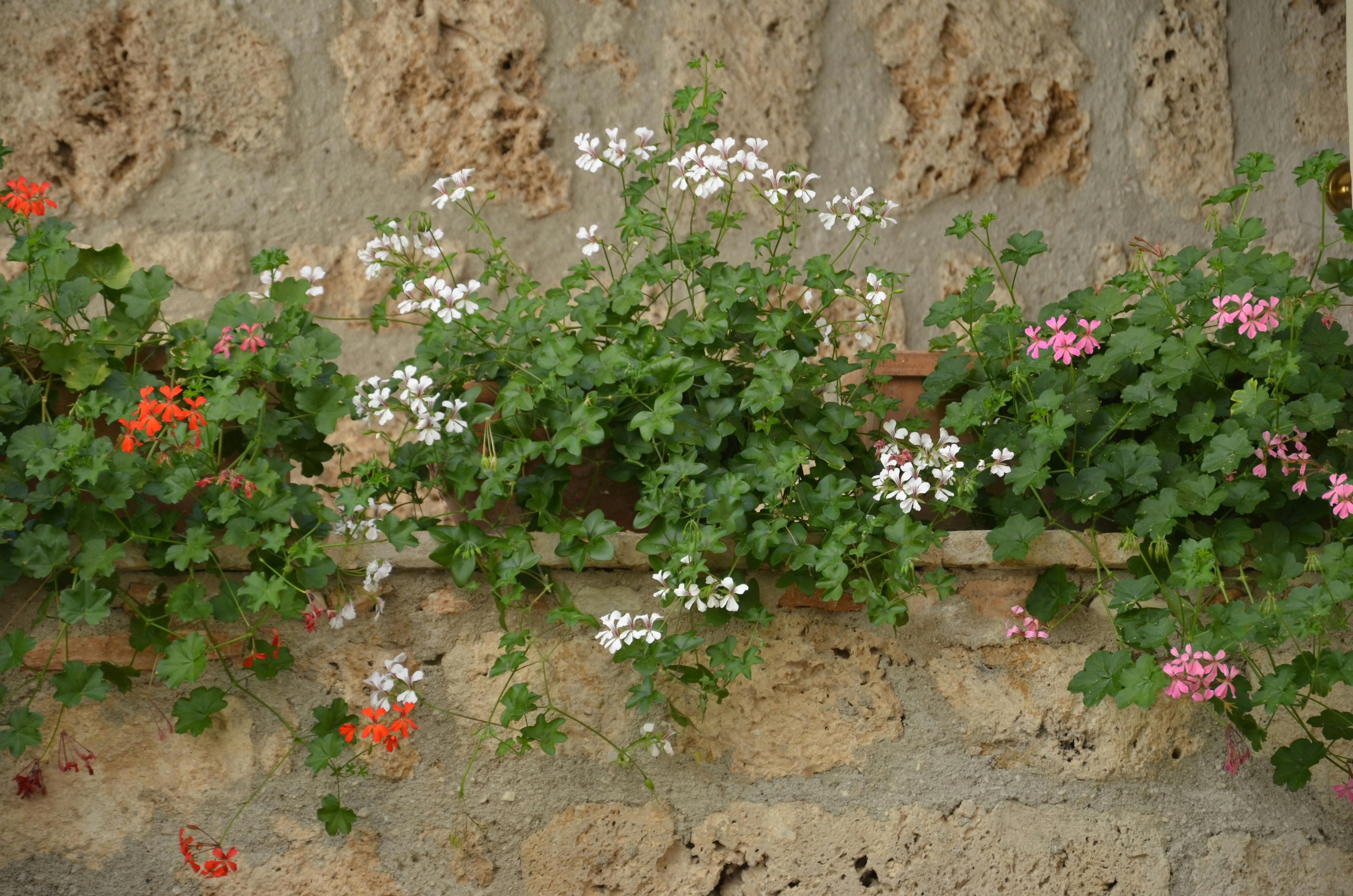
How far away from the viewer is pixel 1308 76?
2.66 metres

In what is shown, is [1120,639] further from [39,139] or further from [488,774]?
[39,139]

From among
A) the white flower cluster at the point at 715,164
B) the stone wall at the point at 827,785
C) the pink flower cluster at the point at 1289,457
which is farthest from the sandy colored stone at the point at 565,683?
the pink flower cluster at the point at 1289,457

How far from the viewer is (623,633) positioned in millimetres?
1535

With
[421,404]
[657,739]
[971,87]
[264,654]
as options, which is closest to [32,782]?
[264,654]

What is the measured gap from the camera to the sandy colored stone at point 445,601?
169 centimetres

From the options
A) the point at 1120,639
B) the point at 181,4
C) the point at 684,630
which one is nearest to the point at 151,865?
the point at 684,630

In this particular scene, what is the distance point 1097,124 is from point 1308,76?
55cm

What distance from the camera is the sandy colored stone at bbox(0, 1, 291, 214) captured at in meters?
2.30

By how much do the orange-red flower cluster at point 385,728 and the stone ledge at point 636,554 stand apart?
0.22 meters

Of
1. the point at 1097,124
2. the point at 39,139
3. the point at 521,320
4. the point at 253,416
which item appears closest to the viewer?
the point at 253,416

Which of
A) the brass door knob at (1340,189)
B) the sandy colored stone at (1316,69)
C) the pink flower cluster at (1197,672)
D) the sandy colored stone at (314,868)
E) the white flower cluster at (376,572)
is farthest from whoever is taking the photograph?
the sandy colored stone at (1316,69)

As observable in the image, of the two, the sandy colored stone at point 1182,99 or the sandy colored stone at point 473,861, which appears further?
the sandy colored stone at point 1182,99

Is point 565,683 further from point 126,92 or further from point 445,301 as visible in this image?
point 126,92

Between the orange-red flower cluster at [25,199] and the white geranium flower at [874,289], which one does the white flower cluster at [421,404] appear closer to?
the orange-red flower cluster at [25,199]
